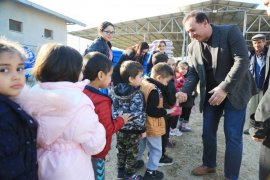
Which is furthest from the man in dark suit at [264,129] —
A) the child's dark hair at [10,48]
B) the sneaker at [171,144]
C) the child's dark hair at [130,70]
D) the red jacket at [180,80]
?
the red jacket at [180,80]

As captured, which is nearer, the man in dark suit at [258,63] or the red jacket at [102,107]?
the red jacket at [102,107]

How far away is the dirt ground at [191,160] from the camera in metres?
3.65

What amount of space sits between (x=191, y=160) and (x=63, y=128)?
2889 millimetres

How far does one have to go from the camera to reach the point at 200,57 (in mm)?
3465

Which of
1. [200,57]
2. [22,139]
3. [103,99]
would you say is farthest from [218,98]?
[22,139]

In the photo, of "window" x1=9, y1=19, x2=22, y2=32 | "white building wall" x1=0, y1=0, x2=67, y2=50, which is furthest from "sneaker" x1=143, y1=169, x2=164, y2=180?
"window" x1=9, y1=19, x2=22, y2=32

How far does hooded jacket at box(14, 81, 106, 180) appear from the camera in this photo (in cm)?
164

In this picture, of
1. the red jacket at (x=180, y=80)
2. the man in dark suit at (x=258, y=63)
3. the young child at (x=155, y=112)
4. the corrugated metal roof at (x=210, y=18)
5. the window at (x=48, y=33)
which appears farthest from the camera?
the window at (x=48, y=33)

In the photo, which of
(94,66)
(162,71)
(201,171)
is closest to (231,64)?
(162,71)

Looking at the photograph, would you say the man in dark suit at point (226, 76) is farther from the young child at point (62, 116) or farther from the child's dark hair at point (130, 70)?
the young child at point (62, 116)

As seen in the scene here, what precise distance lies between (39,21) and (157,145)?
15423 mm

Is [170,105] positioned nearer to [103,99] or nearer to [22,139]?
[103,99]

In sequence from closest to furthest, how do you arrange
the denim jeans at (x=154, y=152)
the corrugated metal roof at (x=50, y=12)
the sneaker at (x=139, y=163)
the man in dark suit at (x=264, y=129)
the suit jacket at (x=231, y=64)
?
the man in dark suit at (x=264, y=129) < the suit jacket at (x=231, y=64) < the denim jeans at (x=154, y=152) < the sneaker at (x=139, y=163) < the corrugated metal roof at (x=50, y=12)

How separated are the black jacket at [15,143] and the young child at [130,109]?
163 centimetres
